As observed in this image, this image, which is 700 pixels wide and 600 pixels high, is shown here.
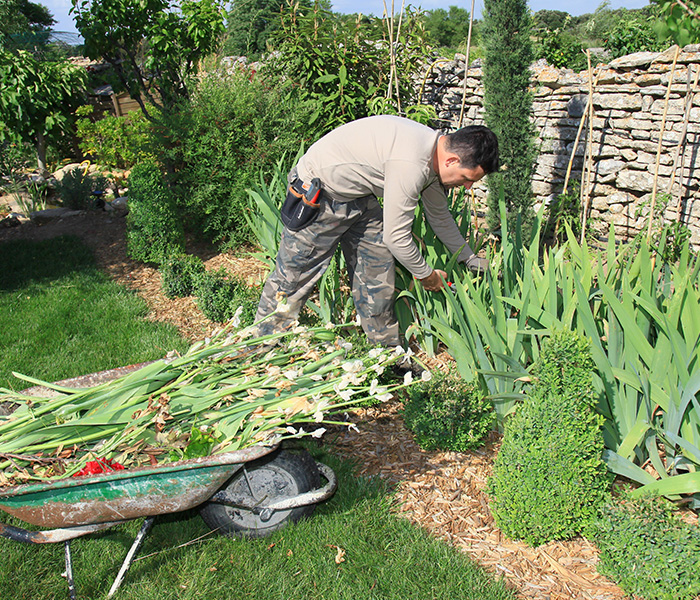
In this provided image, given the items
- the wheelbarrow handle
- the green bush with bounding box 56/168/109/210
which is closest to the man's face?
the wheelbarrow handle

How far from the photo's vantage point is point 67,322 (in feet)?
13.7

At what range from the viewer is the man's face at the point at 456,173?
2.45 m

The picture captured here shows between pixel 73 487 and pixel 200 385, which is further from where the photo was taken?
pixel 200 385

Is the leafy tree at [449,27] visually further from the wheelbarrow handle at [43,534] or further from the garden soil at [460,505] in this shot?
the wheelbarrow handle at [43,534]

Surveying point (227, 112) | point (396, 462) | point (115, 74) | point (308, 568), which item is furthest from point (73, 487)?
point (115, 74)

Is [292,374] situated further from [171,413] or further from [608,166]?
[608,166]

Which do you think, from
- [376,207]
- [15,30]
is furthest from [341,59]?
[15,30]

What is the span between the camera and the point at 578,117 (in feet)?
19.4

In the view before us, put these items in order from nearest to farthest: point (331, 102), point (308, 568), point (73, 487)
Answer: point (73, 487)
point (308, 568)
point (331, 102)

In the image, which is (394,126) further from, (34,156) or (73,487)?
(34,156)

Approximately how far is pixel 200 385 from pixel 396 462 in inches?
41.9

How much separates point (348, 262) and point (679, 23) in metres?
1.95

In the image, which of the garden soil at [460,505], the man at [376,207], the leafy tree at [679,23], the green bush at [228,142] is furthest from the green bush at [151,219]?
the leafy tree at [679,23]

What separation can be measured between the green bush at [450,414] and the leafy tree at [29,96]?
5108 mm
